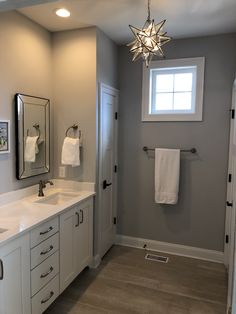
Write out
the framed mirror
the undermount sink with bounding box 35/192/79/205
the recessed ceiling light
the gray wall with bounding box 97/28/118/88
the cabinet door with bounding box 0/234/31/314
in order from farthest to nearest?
1. the gray wall with bounding box 97/28/118/88
2. the undermount sink with bounding box 35/192/79/205
3. the framed mirror
4. the recessed ceiling light
5. the cabinet door with bounding box 0/234/31/314

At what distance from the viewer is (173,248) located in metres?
3.41

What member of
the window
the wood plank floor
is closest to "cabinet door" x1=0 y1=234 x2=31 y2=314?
the wood plank floor

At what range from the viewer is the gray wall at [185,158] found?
10.1 ft

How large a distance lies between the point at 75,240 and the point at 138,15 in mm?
2262

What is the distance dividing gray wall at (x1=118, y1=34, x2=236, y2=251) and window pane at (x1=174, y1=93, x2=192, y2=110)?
0.21 meters

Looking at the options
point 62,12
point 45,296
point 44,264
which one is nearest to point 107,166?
point 44,264

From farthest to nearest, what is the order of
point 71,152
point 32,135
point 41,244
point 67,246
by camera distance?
1. point 71,152
2. point 32,135
3. point 67,246
4. point 41,244

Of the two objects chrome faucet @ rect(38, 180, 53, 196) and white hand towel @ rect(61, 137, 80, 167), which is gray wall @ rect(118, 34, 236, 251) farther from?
chrome faucet @ rect(38, 180, 53, 196)

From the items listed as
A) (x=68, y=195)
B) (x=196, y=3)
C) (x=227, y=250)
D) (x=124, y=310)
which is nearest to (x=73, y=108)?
(x=68, y=195)

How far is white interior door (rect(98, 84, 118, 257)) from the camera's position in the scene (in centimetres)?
308

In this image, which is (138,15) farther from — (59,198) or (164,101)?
(59,198)

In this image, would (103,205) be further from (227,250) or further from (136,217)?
(227,250)

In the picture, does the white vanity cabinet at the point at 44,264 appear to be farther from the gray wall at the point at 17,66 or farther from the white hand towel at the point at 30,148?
the white hand towel at the point at 30,148

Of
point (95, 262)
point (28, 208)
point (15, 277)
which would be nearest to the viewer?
point (15, 277)
